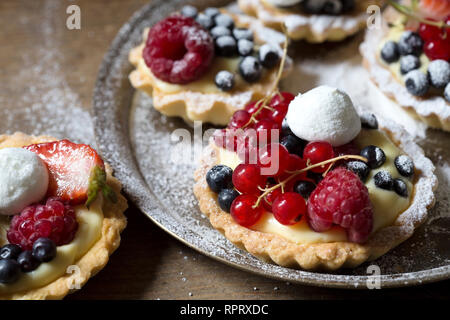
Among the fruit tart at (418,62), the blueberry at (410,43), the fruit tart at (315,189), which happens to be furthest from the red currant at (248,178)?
the blueberry at (410,43)

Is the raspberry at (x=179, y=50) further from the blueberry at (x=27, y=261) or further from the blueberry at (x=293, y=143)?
the blueberry at (x=27, y=261)

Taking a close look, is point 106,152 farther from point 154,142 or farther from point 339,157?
point 339,157

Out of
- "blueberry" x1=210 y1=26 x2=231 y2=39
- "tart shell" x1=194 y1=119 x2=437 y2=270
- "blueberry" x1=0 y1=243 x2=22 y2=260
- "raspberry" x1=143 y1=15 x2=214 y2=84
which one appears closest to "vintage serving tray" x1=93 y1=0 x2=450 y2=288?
"tart shell" x1=194 y1=119 x2=437 y2=270

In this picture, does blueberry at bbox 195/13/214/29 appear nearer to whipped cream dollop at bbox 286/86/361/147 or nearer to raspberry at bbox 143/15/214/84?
raspberry at bbox 143/15/214/84

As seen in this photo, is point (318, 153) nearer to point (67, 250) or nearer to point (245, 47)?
point (245, 47)

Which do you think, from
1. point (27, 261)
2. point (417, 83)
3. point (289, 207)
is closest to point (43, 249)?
point (27, 261)
